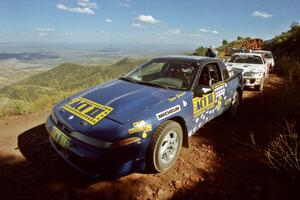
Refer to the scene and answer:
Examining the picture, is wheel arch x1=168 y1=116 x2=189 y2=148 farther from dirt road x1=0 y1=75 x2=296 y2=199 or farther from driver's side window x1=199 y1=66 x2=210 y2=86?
driver's side window x1=199 y1=66 x2=210 y2=86

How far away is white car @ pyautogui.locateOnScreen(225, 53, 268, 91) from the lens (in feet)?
25.4

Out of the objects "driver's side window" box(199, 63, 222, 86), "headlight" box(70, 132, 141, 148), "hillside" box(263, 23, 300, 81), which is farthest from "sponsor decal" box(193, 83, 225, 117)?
"hillside" box(263, 23, 300, 81)

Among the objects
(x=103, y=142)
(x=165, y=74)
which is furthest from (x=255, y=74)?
(x=103, y=142)

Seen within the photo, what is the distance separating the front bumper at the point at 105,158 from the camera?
7.45 ft

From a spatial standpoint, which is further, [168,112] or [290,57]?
[290,57]

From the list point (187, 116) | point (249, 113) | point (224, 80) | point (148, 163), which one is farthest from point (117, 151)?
point (249, 113)

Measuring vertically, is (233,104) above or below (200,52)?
below

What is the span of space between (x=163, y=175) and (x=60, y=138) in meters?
1.48

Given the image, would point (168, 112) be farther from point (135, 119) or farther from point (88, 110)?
point (88, 110)

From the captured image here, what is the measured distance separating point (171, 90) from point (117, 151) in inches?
55.4

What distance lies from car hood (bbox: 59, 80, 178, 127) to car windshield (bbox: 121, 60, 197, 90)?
239 millimetres

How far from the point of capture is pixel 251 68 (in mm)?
8086

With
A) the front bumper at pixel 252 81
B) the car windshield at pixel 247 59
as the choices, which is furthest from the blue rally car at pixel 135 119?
the car windshield at pixel 247 59

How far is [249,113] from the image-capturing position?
5.57m
